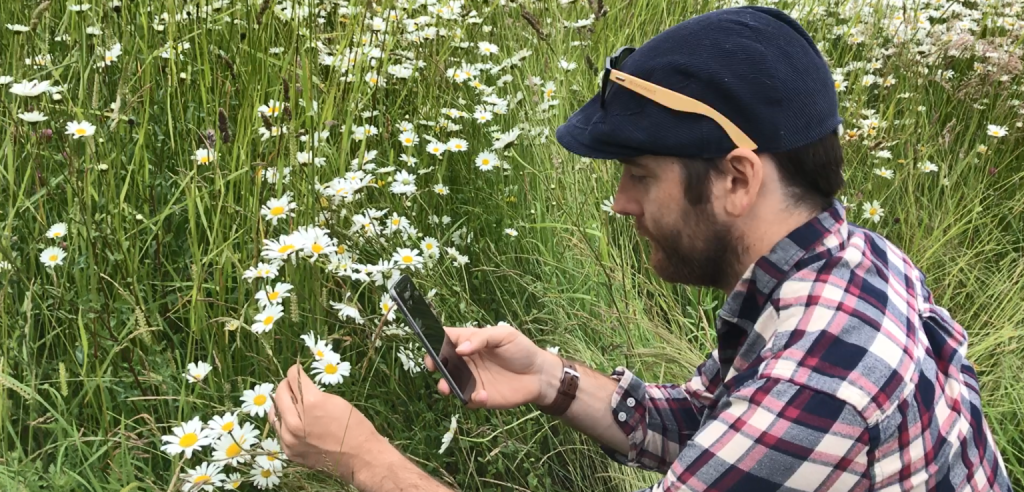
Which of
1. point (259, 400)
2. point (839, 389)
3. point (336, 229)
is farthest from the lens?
point (336, 229)

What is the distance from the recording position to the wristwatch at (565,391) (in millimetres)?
1626

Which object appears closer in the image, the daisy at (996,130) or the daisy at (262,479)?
the daisy at (262,479)

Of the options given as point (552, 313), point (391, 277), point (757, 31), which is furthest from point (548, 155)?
point (757, 31)

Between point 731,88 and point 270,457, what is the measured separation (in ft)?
3.09

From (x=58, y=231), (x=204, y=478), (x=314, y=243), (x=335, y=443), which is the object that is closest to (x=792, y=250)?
(x=335, y=443)

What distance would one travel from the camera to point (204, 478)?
132cm

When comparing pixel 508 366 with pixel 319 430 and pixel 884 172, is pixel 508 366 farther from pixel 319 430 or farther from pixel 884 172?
pixel 884 172

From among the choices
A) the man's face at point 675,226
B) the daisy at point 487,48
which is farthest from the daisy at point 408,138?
the man's face at point 675,226

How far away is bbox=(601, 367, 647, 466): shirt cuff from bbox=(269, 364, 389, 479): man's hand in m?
0.50

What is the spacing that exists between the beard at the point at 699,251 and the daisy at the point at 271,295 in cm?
69

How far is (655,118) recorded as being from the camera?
4.04ft

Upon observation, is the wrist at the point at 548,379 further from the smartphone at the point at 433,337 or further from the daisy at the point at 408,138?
the daisy at the point at 408,138

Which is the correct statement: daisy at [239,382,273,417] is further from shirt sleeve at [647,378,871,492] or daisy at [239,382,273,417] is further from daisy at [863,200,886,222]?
daisy at [863,200,886,222]

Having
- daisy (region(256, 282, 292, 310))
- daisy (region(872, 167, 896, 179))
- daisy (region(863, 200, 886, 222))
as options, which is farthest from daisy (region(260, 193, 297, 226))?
daisy (region(872, 167, 896, 179))
